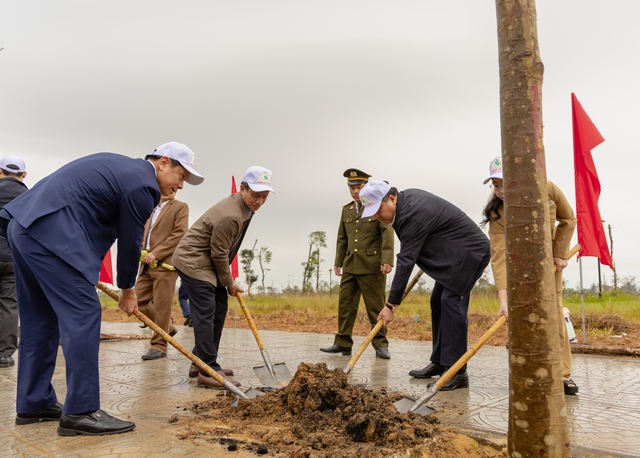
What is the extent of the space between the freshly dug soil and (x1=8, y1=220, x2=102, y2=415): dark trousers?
657 millimetres

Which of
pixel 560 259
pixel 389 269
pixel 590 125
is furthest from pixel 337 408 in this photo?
pixel 590 125

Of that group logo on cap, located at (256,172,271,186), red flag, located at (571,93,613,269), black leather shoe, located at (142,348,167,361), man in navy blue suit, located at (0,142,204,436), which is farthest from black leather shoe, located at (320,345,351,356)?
Answer: man in navy blue suit, located at (0,142,204,436)

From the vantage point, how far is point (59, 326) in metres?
3.34

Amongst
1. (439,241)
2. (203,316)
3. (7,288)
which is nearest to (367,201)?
(439,241)

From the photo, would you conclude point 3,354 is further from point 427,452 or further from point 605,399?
point 605,399

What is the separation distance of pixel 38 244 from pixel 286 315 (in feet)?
35.0

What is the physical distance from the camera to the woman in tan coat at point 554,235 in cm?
432

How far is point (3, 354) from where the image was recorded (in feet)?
19.7

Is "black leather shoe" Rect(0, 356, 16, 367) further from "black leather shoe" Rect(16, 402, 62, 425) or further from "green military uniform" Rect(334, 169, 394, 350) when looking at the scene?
"green military uniform" Rect(334, 169, 394, 350)

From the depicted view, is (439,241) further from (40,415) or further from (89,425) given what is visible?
(40,415)

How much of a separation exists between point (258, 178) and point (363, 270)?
235 cm

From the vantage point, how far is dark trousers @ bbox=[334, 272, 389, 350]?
6840 mm

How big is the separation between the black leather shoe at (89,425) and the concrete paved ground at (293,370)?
5cm

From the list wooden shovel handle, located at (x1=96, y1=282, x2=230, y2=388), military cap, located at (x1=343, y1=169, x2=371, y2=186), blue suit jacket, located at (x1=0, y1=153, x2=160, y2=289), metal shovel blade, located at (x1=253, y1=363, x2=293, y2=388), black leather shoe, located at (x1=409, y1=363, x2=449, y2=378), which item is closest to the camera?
blue suit jacket, located at (x1=0, y1=153, x2=160, y2=289)
